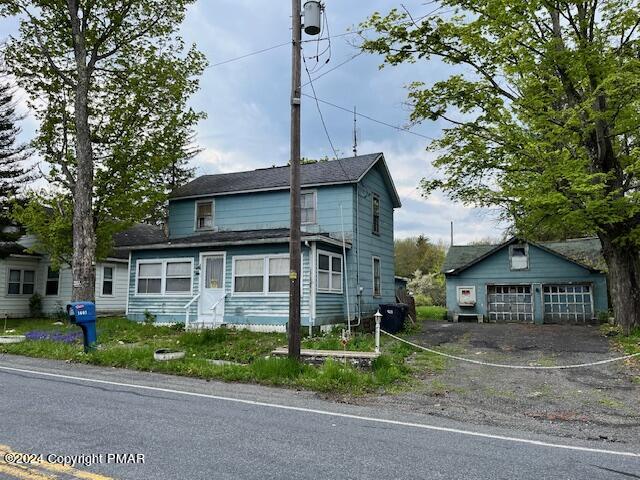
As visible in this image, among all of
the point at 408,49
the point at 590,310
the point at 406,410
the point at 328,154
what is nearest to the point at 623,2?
the point at 408,49

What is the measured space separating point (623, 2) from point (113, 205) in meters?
19.3

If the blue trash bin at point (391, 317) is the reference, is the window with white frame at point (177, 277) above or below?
above

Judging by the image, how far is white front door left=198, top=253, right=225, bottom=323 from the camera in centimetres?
1667

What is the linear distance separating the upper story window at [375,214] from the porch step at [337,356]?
33.9 ft

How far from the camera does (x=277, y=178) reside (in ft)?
65.4

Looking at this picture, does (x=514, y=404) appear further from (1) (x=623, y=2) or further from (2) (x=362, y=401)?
(1) (x=623, y=2)

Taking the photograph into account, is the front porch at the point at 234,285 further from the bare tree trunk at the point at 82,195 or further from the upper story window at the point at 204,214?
the upper story window at the point at 204,214

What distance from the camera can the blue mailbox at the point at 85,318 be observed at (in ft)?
37.4

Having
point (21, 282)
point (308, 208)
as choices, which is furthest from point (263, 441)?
Answer: point (21, 282)

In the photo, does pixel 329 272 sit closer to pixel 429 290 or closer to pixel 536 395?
pixel 536 395

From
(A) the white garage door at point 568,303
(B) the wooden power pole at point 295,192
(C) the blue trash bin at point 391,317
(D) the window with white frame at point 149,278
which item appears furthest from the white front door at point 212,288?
(A) the white garage door at point 568,303

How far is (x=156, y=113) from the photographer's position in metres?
20.2

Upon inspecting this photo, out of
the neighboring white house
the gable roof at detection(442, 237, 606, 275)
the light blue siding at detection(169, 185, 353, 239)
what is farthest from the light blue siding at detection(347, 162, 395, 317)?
the neighboring white house

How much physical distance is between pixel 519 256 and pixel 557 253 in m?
1.90
